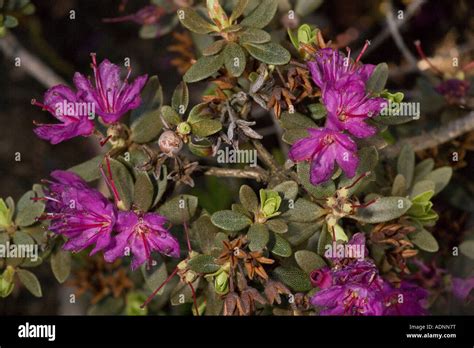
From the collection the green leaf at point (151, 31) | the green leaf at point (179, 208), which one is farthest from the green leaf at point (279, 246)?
the green leaf at point (151, 31)

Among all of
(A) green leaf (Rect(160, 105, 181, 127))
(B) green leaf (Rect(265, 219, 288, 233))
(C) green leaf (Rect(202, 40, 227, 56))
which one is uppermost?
(C) green leaf (Rect(202, 40, 227, 56))

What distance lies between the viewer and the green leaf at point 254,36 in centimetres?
195

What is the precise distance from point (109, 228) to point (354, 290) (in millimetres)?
701

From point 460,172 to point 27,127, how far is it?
2.03 metres

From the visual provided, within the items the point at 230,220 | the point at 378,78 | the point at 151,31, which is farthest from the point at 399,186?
the point at 151,31

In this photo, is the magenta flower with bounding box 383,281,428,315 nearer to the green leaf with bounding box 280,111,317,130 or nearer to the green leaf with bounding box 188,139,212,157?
the green leaf with bounding box 280,111,317,130

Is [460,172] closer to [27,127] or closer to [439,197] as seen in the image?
[439,197]

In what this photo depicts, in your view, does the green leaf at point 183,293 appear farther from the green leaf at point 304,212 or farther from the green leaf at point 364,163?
the green leaf at point 364,163

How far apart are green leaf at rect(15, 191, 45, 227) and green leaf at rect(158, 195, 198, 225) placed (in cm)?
40

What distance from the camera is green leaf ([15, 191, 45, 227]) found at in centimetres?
212

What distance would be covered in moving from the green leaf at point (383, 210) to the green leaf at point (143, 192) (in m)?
0.59

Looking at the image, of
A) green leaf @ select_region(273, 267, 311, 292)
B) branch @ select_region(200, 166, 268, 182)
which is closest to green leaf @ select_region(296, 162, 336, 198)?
branch @ select_region(200, 166, 268, 182)

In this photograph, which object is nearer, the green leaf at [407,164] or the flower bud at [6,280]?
the flower bud at [6,280]

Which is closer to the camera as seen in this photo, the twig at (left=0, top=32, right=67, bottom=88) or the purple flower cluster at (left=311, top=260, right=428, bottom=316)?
the purple flower cluster at (left=311, top=260, right=428, bottom=316)
